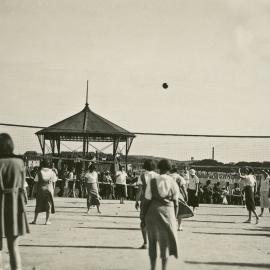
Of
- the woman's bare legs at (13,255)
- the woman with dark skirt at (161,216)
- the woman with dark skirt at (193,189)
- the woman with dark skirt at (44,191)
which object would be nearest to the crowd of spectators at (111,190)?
the woman with dark skirt at (193,189)

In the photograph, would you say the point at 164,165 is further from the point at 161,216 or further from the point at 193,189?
the point at 193,189

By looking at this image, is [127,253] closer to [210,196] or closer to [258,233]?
[258,233]

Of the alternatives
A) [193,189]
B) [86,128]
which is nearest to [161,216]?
[193,189]

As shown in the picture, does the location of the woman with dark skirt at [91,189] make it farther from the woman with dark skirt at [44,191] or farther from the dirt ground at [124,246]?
the woman with dark skirt at [44,191]

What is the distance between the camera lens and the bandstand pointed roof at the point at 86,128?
131ft

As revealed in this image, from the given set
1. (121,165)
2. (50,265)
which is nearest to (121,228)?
(50,265)

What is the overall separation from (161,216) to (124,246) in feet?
11.5

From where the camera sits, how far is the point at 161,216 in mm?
9148

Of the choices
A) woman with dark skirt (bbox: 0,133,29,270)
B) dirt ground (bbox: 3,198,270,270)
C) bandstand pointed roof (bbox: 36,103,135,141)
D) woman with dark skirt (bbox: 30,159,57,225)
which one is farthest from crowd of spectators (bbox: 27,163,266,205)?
woman with dark skirt (bbox: 0,133,29,270)

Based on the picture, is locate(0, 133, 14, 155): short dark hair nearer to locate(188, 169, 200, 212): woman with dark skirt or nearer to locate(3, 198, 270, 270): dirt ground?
locate(3, 198, 270, 270): dirt ground

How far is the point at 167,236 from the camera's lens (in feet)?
29.9

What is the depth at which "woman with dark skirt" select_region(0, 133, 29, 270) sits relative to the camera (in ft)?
26.8

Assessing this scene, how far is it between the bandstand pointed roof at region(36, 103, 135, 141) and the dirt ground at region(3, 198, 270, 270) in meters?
21.0

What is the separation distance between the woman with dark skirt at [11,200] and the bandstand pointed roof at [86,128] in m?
30.7
